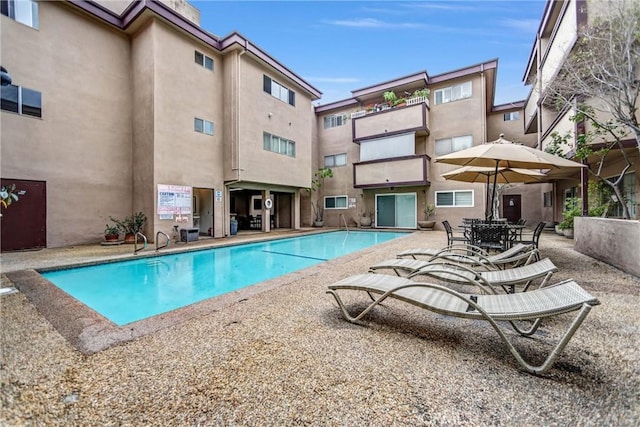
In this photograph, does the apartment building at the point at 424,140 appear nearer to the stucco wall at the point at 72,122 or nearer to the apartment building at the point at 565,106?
the apartment building at the point at 565,106

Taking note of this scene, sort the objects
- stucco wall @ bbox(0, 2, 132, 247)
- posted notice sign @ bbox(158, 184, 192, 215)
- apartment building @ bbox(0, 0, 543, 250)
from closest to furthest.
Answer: stucco wall @ bbox(0, 2, 132, 247)
apartment building @ bbox(0, 0, 543, 250)
posted notice sign @ bbox(158, 184, 192, 215)

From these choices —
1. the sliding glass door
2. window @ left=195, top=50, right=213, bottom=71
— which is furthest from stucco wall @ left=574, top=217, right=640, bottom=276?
window @ left=195, top=50, right=213, bottom=71

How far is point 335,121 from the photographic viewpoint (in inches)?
790

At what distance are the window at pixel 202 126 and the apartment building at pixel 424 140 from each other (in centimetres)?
906

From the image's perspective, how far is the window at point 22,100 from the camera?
27.3 ft

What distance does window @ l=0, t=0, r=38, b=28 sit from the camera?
842 centimetres

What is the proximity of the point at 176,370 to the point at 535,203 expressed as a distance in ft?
63.5

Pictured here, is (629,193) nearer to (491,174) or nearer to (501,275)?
(491,174)

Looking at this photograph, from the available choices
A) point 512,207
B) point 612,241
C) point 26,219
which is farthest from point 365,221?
point 26,219

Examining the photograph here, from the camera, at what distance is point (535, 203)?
16031mm

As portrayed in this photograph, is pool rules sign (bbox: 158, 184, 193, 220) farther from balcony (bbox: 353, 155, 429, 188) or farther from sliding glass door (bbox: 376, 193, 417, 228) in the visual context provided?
sliding glass door (bbox: 376, 193, 417, 228)

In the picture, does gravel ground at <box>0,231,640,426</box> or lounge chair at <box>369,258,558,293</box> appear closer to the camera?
gravel ground at <box>0,231,640,426</box>

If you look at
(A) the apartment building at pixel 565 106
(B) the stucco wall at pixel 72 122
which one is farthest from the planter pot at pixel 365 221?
(B) the stucco wall at pixel 72 122

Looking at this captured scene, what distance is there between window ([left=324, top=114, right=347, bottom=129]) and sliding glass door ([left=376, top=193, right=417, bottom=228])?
5897 millimetres
